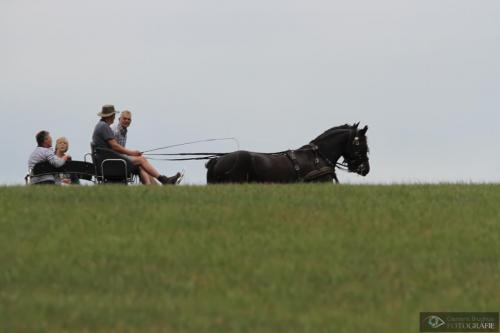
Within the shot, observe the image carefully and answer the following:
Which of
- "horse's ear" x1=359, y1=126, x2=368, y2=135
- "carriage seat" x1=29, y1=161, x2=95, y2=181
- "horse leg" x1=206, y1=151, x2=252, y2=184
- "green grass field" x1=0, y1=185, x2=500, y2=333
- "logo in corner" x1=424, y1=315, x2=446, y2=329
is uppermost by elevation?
"horse's ear" x1=359, y1=126, x2=368, y2=135

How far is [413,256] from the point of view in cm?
1463

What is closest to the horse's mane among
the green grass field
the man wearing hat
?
the man wearing hat

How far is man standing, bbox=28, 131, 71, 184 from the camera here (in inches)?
856

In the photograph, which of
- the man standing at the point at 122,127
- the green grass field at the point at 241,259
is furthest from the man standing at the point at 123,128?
the green grass field at the point at 241,259

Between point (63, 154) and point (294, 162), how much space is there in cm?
417

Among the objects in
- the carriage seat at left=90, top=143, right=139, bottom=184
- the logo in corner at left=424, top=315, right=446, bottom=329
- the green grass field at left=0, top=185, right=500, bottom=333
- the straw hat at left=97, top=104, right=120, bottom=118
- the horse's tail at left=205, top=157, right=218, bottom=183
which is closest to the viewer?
the green grass field at left=0, top=185, right=500, bottom=333

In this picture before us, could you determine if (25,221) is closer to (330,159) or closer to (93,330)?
(93,330)

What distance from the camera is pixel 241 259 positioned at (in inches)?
558

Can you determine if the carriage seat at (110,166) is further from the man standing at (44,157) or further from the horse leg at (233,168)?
the horse leg at (233,168)

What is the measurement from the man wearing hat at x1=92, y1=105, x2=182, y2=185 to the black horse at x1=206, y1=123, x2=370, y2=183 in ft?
5.26

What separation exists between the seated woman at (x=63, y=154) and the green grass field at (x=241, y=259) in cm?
319

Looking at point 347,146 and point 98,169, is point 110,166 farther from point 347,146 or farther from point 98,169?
point 347,146

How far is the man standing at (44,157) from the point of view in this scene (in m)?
21.8

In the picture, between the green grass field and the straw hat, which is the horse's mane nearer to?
the straw hat
